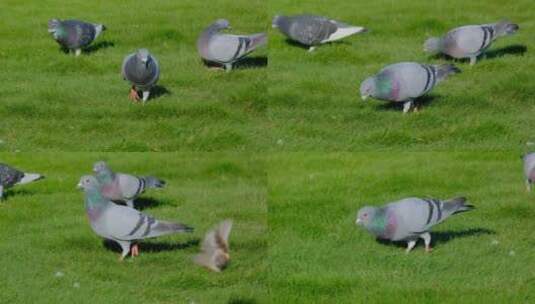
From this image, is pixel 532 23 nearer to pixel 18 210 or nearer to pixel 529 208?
pixel 529 208

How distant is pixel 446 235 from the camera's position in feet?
40.9

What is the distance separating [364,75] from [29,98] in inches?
178

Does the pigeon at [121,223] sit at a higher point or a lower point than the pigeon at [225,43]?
lower

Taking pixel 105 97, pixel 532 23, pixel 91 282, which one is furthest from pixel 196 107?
pixel 532 23

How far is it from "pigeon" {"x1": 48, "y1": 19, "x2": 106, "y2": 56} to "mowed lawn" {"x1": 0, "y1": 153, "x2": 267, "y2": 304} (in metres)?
2.47

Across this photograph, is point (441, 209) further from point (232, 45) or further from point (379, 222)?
point (232, 45)

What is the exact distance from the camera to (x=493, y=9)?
64.6 feet

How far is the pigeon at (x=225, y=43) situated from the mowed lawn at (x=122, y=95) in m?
0.27

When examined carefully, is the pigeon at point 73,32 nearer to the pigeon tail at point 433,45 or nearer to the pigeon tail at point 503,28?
the pigeon tail at point 433,45

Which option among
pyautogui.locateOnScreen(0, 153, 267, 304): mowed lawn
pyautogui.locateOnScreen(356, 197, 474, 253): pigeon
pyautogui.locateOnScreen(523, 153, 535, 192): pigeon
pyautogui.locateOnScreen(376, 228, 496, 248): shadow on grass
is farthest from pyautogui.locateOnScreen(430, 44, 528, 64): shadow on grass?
pyautogui.locateOnScreen(356, 197, 474, 253): pigeon

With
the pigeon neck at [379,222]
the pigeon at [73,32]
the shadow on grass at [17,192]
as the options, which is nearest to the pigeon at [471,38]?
the pigeon neck at [379,222]

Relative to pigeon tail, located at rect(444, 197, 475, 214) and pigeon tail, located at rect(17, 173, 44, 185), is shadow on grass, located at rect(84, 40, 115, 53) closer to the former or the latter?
pigeon tail, located at rect(17, 173, 44, 185)

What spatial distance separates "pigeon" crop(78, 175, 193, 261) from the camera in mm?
11953

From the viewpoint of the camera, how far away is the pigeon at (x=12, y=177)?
1390cm
